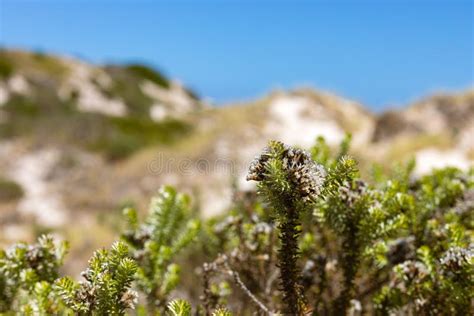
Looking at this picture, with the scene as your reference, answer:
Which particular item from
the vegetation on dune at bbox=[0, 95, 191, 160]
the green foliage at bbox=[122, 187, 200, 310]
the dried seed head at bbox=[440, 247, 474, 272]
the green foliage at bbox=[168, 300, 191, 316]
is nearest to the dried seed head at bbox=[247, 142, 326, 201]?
the green foliage at bbox=[168, 300, 191, 316]

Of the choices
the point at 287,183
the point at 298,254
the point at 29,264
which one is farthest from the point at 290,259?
the point at 29,264

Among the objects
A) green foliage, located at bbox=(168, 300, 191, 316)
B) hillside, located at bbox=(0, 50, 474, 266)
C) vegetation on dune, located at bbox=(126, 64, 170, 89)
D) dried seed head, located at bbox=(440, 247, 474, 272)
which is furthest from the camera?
vegetation on dune, located at bbox=(126, 64, 170, 89)

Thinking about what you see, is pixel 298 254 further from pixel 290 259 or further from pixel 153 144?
pixel 153 144

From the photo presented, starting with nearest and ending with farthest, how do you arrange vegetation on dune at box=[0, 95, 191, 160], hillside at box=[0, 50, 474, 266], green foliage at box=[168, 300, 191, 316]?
Result: green foliage at box=[168, 300, 191, 316] → hillside at box=[0, 50, 474, 266] → vegetation on dune at box=[0, 95, 191, 160]

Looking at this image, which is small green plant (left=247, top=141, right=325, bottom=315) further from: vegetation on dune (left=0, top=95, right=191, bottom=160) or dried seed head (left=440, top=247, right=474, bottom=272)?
vegetation on dune (left=0, top=95, right=191, bottom=160)

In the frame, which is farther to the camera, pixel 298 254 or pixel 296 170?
pixel 298 254

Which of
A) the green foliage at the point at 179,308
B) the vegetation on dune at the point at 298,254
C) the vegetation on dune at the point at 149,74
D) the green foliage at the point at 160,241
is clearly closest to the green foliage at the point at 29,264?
the vegetation on dune at the point at 298,254

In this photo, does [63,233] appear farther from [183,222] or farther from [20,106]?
[20,106]
